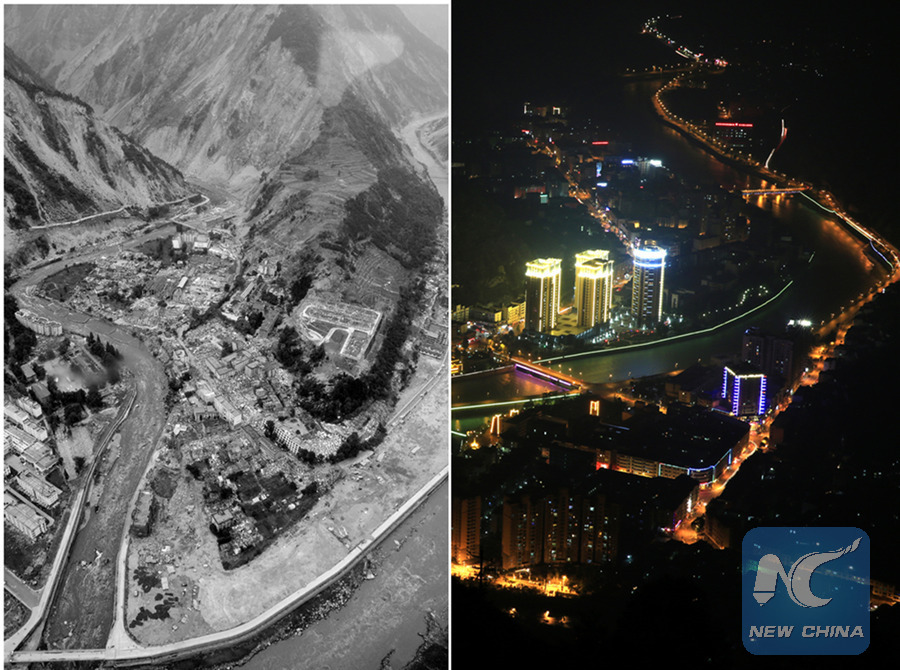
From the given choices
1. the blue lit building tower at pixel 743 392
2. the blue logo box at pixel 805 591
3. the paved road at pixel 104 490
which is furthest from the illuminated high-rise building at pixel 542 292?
the paved road at pixel 104 490

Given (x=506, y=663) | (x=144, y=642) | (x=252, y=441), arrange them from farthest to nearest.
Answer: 1. (x=506, y=663)
2. (x=252, y=441)
3. (x=144, y=642)

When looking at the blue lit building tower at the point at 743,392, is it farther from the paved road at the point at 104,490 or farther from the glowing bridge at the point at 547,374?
the paved road at the point at 104,490

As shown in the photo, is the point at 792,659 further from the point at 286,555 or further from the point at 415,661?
the point at 286,555

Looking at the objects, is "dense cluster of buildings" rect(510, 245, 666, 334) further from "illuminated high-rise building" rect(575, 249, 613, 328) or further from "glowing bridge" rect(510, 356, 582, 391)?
"glowing bridge" rect(510, 356, 582, 391)

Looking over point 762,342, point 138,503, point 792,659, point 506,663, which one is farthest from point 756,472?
point 138,503

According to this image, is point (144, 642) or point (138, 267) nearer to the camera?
point (144, 642)

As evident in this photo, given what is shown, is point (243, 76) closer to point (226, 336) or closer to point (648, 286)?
point (226, 336)

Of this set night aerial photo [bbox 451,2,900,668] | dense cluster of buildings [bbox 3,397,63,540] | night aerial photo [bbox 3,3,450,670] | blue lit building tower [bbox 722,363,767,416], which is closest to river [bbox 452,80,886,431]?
night aerial photo [bbox 451,2,900,668]

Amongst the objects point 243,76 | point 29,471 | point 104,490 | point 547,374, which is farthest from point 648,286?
point 29,471
